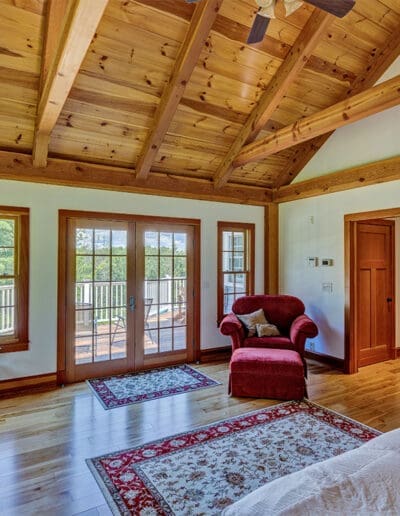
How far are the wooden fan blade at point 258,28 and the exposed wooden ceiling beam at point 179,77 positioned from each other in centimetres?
73

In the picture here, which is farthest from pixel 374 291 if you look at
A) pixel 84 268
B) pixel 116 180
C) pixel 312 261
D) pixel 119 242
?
pixel 84 268

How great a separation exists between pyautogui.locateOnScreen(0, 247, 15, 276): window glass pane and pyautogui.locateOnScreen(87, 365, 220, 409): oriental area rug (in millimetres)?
1728

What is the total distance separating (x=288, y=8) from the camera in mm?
2451

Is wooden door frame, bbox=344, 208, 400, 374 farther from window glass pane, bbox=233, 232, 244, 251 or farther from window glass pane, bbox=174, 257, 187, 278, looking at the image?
window glass pane, bbox=174, 257, 187, 278

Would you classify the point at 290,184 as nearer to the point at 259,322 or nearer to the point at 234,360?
the point at 259,322

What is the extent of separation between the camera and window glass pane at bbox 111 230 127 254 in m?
4.75

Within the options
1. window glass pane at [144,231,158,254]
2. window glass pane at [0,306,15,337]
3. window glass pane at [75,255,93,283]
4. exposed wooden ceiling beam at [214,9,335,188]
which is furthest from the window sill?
exposed wooden ceiling beam at [214,9,335,188]

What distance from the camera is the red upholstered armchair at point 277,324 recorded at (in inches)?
174

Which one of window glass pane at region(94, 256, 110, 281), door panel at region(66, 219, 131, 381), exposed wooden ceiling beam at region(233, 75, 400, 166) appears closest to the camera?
exposed wooden ceiling beam at region(233, 75, 400, 166)

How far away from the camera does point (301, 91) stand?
452cm

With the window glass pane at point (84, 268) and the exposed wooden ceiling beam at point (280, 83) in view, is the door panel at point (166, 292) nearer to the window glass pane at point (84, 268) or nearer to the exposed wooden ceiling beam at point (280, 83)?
the window glass pane at point (84, 268)

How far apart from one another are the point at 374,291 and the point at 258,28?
13.7 ft

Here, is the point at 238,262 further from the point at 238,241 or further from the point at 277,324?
the point at 277,324

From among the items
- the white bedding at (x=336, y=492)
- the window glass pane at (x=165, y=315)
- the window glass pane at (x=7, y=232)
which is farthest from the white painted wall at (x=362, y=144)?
the window glass pane at (x=7, y=232)
